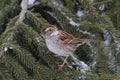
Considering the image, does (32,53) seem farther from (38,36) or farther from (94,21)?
(94,21)

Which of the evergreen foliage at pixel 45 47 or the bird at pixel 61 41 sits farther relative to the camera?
the bird at pixel 61 41

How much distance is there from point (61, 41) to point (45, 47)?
164mm

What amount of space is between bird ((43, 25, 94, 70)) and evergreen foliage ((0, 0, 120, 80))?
57mm

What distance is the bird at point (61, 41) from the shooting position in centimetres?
293

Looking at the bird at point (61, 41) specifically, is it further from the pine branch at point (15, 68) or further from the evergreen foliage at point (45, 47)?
the pine branch at point (15, 68)

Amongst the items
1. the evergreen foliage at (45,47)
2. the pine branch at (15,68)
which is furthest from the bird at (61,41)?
the pine branch at (15,68)

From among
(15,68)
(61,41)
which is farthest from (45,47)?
(15,68)

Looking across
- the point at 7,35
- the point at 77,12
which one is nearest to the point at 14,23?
the point at 7,35

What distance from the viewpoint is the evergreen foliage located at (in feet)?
8.68

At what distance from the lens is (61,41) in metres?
3.00

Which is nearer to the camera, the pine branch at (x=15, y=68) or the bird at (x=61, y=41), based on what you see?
the pine branch at (x=15, y=68)

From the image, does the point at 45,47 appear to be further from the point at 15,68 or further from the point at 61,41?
the point at 15,68

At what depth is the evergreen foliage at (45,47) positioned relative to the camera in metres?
2.64

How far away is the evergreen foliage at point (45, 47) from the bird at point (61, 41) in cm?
6
